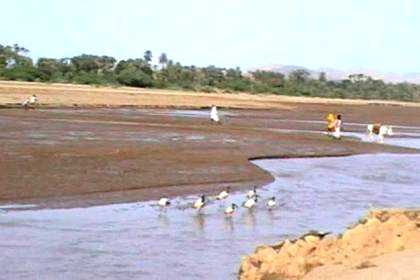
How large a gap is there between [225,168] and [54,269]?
12722 millimetres

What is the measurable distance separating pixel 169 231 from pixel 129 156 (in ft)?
32.0

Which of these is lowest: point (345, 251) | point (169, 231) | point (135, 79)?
point (169, 231)

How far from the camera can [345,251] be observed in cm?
896

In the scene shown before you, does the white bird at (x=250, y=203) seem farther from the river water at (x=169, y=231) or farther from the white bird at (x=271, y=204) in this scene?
the white bird at (x=271, y=204)

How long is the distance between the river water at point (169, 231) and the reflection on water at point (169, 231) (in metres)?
0.01

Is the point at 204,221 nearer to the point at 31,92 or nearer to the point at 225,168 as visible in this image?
the point at 225,168

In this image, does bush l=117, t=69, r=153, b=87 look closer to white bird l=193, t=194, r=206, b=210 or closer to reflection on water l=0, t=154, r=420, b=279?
reflection on water l=0, t=154, r=420, b=279

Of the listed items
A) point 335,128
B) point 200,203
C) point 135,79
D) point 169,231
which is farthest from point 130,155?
point 135,79

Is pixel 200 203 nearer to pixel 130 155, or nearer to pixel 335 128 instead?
pixel 130 155

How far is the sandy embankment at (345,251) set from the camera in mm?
8438

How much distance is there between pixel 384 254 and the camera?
8.58 metres

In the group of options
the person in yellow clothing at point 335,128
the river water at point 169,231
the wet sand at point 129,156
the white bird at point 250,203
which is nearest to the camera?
the river water at point 169,231

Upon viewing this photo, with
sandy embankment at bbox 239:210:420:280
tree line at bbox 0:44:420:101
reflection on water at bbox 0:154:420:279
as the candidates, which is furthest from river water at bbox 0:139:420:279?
tree line at bbox 0:44:420:101

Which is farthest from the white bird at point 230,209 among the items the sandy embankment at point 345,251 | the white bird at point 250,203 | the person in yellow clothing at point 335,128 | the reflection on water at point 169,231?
the person in yellow clothing at point 335,128
